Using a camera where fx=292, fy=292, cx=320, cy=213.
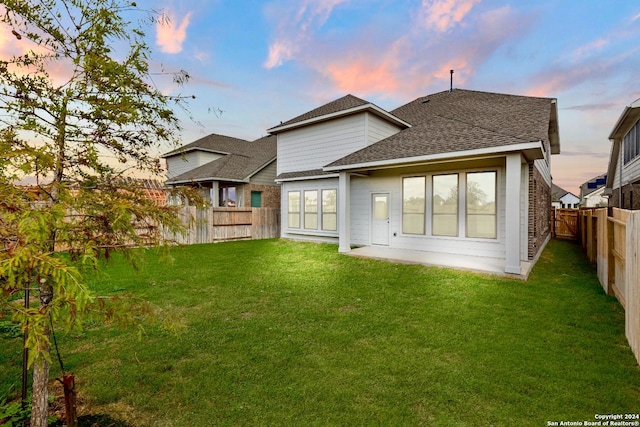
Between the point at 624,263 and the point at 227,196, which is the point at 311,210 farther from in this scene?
the point at 624,263

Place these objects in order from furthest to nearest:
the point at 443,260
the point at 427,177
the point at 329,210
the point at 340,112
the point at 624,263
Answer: the point at 329,210 → the point at 340,112 → the point at 427,177 → the point at 443,260 → the point at 624,263

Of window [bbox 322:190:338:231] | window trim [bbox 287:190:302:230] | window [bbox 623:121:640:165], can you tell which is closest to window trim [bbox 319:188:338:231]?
window [bbox 322:190:338:231]

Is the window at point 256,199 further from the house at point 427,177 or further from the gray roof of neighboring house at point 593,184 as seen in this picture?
the gray roof of neighboring house at point 593,184

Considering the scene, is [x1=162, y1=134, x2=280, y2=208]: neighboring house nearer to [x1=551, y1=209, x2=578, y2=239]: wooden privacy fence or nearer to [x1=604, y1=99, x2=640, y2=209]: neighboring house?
[x1=551, y1=209, x2=578, y2=239]: wooden privacy fence

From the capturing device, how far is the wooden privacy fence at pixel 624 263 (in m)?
3.62

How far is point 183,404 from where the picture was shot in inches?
108

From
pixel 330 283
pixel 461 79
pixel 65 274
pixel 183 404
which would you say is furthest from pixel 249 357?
pixel 461 79

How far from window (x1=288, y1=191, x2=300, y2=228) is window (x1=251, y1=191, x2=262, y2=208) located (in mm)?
4057

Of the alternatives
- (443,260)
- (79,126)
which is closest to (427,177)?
(443,260)

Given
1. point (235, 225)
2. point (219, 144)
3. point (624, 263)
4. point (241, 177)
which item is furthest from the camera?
point (219, 144)

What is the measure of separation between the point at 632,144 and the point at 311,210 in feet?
50.2

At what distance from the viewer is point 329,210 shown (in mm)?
12781

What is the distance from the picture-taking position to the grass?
2.69 metres

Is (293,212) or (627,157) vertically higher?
(627,157)
